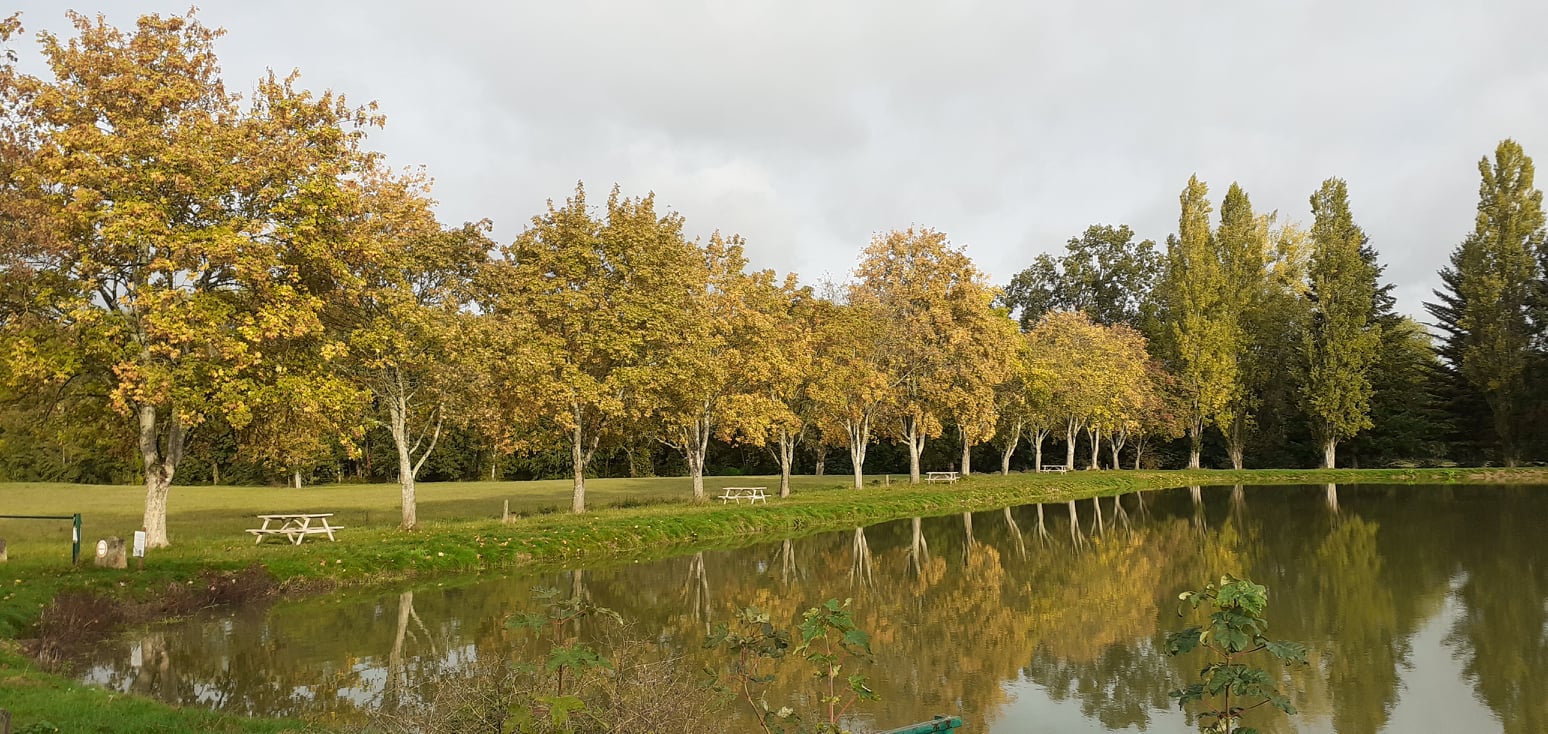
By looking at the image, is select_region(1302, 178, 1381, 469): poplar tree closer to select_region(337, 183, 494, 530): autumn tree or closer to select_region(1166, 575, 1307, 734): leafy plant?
select_region(337, 183, 494, 530): autumn tree

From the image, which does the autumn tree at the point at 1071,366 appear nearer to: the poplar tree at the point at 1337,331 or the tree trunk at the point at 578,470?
the poplar tree at the point at 1337,331

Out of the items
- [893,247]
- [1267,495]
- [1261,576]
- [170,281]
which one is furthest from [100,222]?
[1267,495]

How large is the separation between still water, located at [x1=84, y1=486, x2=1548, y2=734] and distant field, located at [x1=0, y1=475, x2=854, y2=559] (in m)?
10.5

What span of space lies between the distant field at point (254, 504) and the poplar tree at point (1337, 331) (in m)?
33.0

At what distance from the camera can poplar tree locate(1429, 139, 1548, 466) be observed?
53.5 metres

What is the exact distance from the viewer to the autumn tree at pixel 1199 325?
202 feet

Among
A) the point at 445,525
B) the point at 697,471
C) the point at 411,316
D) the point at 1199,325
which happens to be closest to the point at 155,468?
the point at 411,316

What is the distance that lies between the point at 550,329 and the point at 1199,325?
50325 mm

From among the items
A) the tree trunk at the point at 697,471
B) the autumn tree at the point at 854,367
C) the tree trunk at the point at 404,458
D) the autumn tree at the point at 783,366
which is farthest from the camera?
the autumn tree at the point at 854,367

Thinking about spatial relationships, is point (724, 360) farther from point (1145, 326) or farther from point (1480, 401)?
point (1480, 401)

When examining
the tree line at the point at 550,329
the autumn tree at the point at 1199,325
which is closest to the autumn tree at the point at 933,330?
the tree line at the point at 550,329

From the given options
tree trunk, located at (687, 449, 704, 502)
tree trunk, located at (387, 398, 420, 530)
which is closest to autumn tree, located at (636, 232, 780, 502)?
tree trunk, located at (687, 449, 704, 502)

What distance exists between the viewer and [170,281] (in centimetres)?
2092

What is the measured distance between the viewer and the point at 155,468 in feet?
68.6
